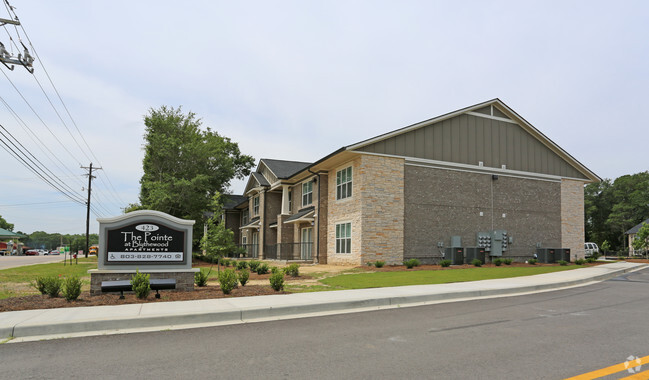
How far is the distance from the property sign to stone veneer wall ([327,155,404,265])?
1105cm

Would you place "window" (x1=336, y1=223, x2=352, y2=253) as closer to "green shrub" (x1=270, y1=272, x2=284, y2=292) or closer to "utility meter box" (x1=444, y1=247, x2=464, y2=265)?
"utility meter box" (x1=444, y1=247, x2=464, y2=265)

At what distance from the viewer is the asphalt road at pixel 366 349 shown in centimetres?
495

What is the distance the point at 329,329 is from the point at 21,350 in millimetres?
4497

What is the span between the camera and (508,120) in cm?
2609

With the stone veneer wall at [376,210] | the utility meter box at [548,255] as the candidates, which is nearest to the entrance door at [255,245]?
the stone veneer wall at [376,210]

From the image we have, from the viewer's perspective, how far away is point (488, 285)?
1278 cm

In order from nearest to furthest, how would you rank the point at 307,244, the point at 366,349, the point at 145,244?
the point at 366,349 → the point at 145,244 → the point at 307,244

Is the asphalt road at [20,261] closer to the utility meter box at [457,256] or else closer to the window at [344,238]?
the window at [344,238]

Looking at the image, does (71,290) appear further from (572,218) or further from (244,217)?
(244,217)

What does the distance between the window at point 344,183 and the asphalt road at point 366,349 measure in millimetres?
14594

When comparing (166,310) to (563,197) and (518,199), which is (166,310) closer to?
(518,199)

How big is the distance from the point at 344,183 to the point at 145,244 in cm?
1362

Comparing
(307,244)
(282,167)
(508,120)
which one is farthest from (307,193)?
(508,120)

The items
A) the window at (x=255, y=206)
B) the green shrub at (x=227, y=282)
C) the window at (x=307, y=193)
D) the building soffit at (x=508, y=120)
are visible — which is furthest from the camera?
the window at (x=255, y=206)
